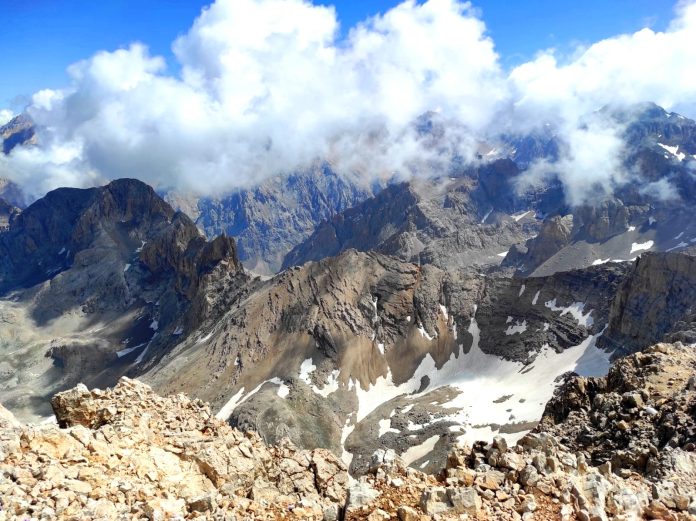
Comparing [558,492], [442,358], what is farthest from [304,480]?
[442,358]

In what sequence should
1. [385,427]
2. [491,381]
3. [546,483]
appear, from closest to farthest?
[546,483], [385,427], [491,381]

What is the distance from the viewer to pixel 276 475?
2375 centimetres

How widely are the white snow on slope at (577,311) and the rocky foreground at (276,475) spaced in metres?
131

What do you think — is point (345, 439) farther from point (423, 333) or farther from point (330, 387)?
point (423, 333)

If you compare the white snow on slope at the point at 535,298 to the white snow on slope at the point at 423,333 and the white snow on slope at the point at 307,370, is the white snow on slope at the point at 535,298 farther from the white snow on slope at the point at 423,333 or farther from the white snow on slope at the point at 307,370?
the white snow on slope at the point at 307,370

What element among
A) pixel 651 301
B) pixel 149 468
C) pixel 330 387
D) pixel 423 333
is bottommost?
pixel 651 301

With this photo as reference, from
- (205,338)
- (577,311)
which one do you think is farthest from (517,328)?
(205,338)

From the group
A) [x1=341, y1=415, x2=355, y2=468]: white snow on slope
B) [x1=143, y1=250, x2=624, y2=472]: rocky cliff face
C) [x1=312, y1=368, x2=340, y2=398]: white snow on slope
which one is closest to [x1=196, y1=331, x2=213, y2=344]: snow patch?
[x1=143, y1=250, x2=624, y2=472]: rocky cliff face

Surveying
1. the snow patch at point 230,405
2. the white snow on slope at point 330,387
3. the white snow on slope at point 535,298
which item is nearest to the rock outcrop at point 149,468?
the snow patch at point 230,405

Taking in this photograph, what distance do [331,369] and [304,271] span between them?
47.6 metres

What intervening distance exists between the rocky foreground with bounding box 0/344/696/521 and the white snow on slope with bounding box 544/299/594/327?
13080cm

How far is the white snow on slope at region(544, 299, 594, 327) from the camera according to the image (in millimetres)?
152325

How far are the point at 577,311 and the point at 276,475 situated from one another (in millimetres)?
152291

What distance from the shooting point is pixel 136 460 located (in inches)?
818
